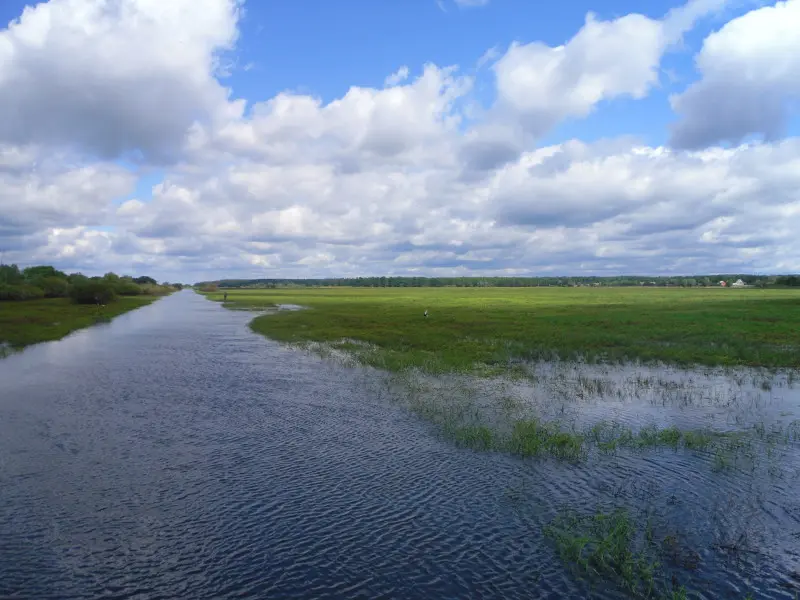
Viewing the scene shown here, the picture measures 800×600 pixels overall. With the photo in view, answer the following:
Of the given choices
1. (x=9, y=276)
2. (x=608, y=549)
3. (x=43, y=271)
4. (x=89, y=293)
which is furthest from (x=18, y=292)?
(x=608, y=549)

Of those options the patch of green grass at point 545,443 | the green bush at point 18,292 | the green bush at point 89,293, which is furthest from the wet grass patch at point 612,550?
the green bush at point 18,292

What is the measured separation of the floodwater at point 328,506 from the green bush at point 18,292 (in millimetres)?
99411

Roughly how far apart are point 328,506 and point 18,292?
117869 millimetres

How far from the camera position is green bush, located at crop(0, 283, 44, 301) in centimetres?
10081

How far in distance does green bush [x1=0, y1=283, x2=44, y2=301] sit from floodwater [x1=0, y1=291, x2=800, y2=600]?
99411mm

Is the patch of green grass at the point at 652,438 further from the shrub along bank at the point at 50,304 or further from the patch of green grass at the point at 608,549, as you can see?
the shrub along bank at the point at 50,304

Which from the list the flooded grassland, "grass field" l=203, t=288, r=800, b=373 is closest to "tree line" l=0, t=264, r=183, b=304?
"grass field" l=203, t=288, r=800, b=373

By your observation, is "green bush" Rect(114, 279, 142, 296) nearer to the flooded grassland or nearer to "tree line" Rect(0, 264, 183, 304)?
"tree line" Rect(0, 264, 183, 304)

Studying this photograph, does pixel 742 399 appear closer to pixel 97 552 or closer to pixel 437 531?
pixel 437 531

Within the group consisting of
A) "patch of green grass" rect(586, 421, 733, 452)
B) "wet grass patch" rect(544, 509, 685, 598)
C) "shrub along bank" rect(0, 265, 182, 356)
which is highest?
"shrub along bank" rect(0, 265, 182, 356)

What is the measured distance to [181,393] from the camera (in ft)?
84.0

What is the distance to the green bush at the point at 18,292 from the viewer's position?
101 meters

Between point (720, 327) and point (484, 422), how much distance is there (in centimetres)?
3802

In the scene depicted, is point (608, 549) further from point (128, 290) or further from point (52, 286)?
point (128, 290)
